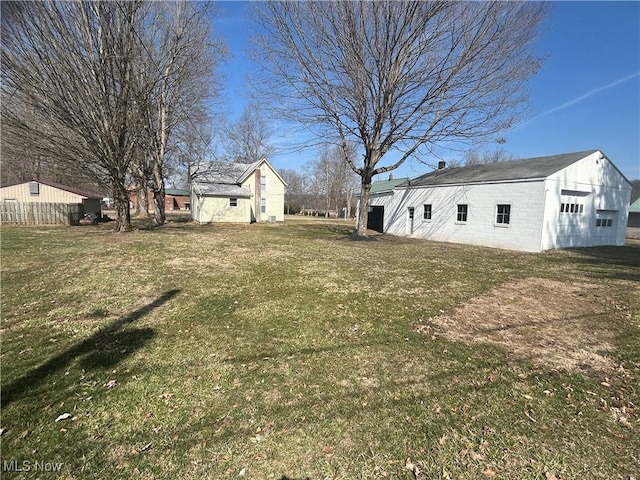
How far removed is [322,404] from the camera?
10.3ft

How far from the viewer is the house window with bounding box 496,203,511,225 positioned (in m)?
15.6

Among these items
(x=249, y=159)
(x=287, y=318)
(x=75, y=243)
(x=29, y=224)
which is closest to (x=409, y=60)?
(x=287, y=318)

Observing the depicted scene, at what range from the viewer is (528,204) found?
1465 centimetres

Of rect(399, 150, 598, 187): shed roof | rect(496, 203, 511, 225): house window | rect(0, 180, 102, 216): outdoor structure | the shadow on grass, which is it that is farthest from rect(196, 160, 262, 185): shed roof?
the shadow on grass

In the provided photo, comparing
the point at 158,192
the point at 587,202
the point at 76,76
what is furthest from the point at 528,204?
the point at 158,192

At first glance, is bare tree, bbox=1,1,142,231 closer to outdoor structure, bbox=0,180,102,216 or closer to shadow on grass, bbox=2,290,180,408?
shadow on grass, bbox=2,290,180,408

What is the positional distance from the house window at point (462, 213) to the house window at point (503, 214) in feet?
5.83

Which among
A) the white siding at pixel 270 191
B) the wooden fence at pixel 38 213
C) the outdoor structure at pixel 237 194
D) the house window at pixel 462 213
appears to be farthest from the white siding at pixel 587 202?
the wooden fence at pixel 38 213

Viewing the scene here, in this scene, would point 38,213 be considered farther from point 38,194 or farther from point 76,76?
point 76,76

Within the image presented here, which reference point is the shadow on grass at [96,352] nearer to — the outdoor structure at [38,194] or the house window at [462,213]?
the house window at [462,213]

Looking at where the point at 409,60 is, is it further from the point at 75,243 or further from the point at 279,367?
the point at 75,243

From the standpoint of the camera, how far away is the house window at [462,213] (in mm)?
17531

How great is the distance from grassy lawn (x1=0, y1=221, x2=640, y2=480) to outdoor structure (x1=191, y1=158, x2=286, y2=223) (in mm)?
20569

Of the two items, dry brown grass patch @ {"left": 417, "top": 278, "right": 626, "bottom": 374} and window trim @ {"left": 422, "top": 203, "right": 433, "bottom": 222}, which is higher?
window trim @ {"left": 422, "top": 203, "right": 433, "bottom": 222}
